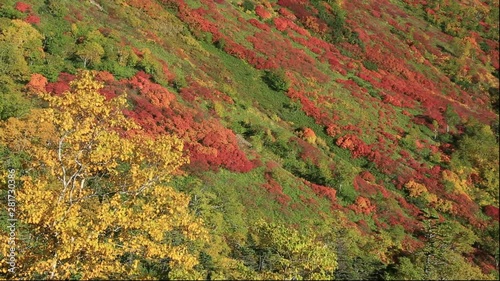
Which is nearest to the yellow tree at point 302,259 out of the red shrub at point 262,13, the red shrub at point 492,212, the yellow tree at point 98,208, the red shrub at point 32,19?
the yellow tree at point 98,208

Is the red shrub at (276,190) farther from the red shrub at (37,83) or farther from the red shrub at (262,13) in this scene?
the red shrub at (262,13)

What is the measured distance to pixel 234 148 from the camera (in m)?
39.6

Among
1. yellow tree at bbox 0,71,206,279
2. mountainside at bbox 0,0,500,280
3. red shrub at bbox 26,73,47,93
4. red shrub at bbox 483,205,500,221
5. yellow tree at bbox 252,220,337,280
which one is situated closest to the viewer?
yellow tree at bbox 0,71,206,279

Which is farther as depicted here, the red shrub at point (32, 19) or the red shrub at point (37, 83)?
the red shrub at point (32, 19)

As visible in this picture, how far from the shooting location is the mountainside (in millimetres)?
13867

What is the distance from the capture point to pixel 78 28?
42.2m

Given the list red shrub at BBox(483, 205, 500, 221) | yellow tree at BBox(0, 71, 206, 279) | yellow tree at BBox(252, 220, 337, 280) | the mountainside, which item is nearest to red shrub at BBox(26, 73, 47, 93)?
the mountainside

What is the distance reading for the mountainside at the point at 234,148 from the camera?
13.9 meters

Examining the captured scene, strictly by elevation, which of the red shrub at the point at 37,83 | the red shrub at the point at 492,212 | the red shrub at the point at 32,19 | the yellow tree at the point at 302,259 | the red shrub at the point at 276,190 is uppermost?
the yellow tree at the point at 302,259

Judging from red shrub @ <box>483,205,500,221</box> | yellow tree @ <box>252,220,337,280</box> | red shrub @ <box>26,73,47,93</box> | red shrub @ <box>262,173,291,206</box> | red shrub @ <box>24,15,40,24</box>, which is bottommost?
red shrub @ <box>483,205,500,221</box>

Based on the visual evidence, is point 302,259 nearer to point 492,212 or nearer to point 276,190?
point 276,190

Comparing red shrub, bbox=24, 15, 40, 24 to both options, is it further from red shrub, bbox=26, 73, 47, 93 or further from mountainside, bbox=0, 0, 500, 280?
red shrub, bbox=26, 73, 47, 93

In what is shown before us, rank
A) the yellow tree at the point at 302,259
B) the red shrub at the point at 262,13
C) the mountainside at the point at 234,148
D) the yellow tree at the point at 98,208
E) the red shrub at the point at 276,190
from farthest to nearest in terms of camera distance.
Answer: the red shrub at the point at 262,13 → the red shrub at the point at 276,190 → the yellow tree at the point at 302,259 → the mountainside at the point at 234,148 → the yellow tree at the point at 98,208

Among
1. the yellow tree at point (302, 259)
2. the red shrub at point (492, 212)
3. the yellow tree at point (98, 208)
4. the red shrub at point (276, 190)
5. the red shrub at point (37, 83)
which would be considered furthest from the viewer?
the red shrub at point (492, 212)
